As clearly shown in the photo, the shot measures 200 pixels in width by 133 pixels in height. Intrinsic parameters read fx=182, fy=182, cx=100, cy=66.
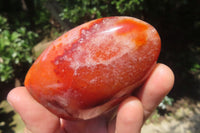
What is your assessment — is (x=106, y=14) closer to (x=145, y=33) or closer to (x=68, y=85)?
(x=145, y=33)

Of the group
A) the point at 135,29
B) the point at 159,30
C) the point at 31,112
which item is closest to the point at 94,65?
the point at 135,29

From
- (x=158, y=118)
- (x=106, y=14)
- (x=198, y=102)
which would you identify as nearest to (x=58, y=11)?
(x=106, y=14)

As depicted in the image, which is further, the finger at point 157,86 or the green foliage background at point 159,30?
the green foliage background at point 159,30

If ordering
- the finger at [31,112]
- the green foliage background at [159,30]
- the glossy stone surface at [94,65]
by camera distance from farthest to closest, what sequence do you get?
1. the green foliage background at [159,30]
2. the finger at [31,112]
3. the glossy stone surface at [94,65]

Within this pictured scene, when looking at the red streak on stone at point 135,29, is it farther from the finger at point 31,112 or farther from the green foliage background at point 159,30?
the green foliage background at point 159,30

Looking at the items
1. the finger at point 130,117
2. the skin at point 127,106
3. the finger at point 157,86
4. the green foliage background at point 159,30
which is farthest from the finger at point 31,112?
the green foliage background at point 159,30

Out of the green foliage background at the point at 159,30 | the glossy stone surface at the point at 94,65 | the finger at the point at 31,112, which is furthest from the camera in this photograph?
the green foliage background at the point at 159,30

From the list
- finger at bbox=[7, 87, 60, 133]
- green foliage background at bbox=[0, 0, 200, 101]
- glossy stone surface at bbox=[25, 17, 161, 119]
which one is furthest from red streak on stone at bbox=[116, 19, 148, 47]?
green foliage background at bbox=[0, 0, 200, 101]
